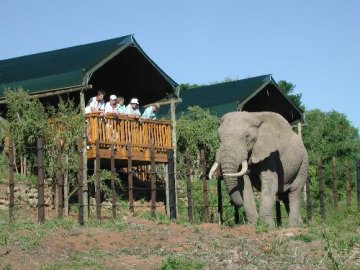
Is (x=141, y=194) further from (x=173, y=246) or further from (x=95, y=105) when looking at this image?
(x=173, y=246)

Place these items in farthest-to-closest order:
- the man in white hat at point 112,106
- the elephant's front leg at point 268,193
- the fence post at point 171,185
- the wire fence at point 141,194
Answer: the man in white hat at point 112,106 → the fence post at point 171,185 → the wire fence at point 141,194 → the elephant's front leg at point 268,193

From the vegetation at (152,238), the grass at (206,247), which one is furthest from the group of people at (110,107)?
the grass at (206,247)

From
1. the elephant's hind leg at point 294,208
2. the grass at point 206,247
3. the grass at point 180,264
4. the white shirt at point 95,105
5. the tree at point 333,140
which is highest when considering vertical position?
the tree at point 333,140

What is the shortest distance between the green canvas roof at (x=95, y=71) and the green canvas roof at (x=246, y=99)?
3734 millimetres

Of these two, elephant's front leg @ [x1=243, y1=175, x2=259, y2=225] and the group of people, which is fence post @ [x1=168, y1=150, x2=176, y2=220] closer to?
the group of people

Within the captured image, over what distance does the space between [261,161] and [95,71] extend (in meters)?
8.84

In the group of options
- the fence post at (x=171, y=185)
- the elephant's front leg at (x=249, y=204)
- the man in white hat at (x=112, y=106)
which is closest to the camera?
the elephant's front leg at (x=249, y=204)

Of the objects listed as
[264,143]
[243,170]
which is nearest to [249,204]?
[243,170]

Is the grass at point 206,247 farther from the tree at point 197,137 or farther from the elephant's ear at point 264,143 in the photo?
the tree at point 197,137

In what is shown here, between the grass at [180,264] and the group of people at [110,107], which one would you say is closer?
the grass at [180,264]

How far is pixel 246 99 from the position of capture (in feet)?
105

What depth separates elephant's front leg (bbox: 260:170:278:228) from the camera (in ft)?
60.1

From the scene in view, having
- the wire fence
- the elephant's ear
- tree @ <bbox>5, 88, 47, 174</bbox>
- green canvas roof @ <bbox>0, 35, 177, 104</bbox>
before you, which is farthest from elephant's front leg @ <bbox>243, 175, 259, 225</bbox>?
green canvas roof @ <bbox>0, 35, 177, 104</bbox>

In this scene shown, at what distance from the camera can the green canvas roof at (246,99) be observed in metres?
32.2
